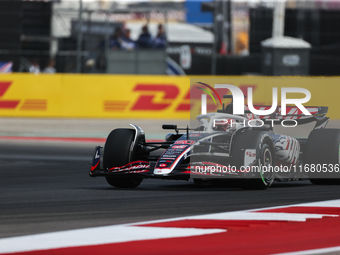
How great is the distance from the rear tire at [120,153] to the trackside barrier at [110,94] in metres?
10.9

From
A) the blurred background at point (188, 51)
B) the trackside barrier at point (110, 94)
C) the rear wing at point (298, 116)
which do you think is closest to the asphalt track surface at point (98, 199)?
the rear wing at point (298, 116)

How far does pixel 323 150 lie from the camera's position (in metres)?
8.18

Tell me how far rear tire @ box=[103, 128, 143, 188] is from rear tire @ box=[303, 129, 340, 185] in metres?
2.10

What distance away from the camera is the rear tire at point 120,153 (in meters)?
7.67

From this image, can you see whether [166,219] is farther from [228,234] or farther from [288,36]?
[288,36]

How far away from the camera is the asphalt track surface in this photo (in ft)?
17.7

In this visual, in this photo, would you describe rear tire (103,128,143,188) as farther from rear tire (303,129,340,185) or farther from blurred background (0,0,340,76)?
blurred background (0,0,340,76)

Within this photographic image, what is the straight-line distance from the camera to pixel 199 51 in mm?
22453

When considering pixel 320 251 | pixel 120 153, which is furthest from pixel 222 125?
pixel 320 251

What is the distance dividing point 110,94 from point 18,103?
2.52m

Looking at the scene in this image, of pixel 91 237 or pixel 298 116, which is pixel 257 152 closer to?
pixel 298 116

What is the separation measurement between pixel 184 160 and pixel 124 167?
0.77m

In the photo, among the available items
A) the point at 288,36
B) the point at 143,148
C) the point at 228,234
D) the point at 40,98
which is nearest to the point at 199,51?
the point at 288,36

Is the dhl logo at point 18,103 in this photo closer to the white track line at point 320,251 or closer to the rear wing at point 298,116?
the rear wing at point 298,116
